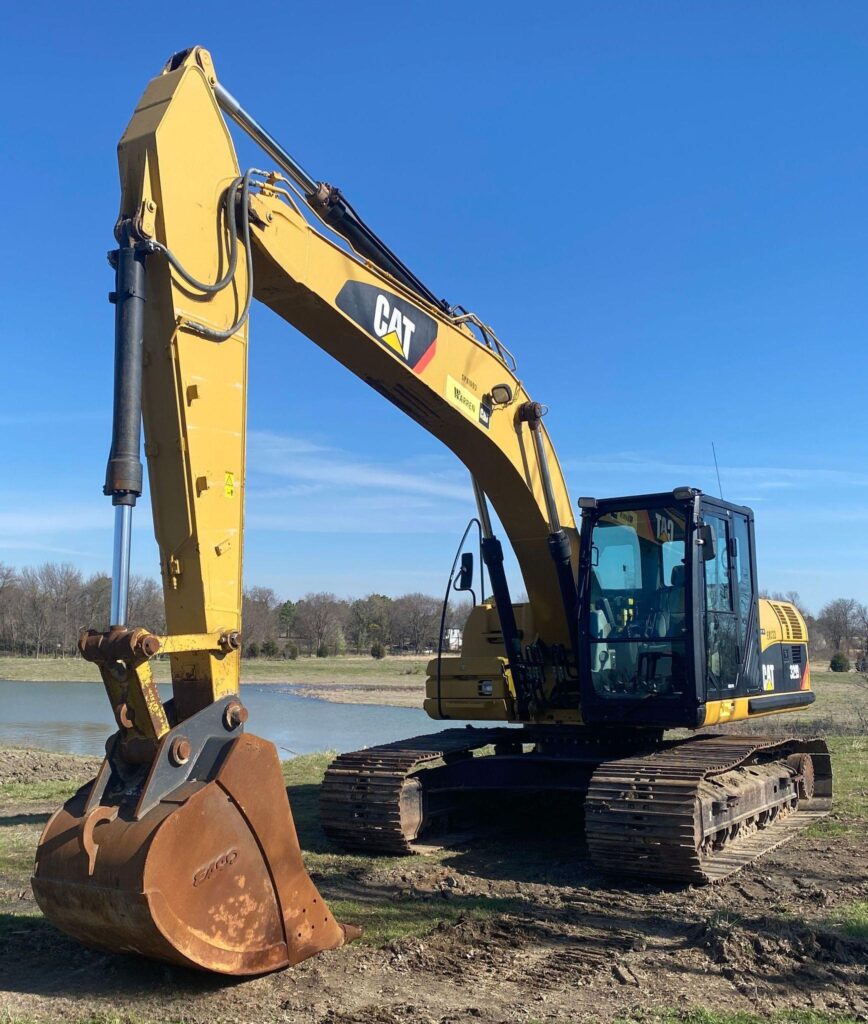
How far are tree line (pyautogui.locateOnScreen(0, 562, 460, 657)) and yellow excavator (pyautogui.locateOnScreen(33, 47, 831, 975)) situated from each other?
49.2 metres

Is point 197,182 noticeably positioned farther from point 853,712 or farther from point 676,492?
point 853,712

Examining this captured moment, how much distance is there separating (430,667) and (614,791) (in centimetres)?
266

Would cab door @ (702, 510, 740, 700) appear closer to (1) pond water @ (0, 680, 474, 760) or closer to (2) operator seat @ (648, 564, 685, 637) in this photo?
(2) operator seat @ (648, 564, 685, 637)

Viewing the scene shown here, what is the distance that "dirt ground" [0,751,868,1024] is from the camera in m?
4.60

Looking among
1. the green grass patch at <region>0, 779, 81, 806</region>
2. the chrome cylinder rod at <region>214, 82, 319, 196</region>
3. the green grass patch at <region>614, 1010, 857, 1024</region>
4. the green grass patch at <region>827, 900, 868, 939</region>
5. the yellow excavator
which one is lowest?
the green grass patch at <region>0, 779, 81, 806</region>

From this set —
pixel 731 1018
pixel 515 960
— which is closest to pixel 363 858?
pixel 515 960

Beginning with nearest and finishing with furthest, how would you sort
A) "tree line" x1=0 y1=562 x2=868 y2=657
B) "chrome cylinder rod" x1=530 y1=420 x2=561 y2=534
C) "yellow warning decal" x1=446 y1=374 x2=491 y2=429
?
"yellow warning decal" x1=446 y1=374 x2=491 y2=429
"chrome cylinder rod" x1=530 y1=420 x2=561 y2=534
"tree line" x1=0 y1=562 x2=868 y2=657

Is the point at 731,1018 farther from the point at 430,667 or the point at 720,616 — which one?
the point at 430,667

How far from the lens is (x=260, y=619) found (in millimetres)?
86688

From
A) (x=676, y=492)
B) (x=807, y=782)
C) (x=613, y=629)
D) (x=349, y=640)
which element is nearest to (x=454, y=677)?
(x=613, y=629)

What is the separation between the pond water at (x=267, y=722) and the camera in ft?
64.1

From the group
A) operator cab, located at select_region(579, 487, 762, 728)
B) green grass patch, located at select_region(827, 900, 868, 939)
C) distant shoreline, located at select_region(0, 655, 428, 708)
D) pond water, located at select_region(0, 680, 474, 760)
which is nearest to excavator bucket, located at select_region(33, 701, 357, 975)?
green grass patch, located at select_region(827, 900, 868, 939)

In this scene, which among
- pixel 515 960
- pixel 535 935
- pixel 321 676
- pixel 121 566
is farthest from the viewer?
pixel 321 676

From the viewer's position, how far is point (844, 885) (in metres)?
7.03
